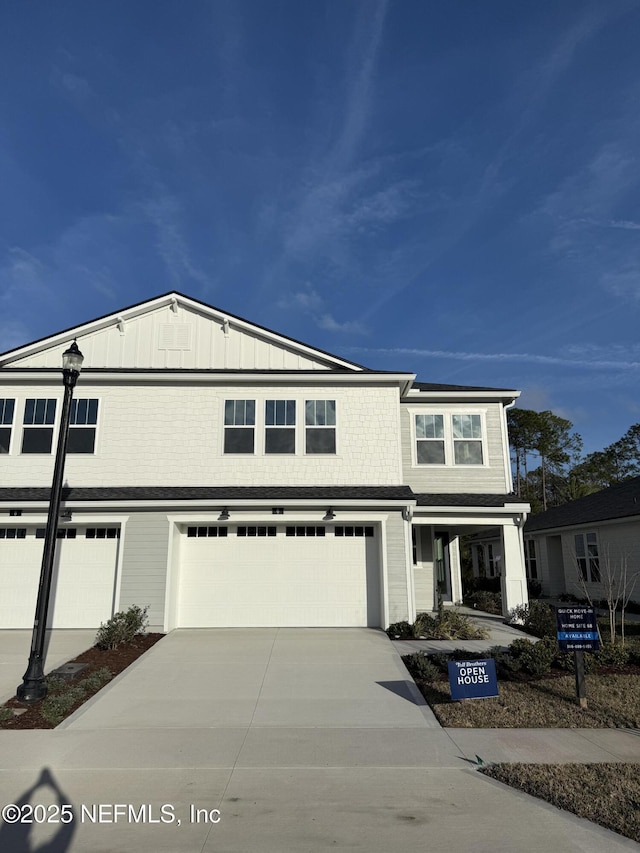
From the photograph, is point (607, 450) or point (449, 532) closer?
point (449, 532)

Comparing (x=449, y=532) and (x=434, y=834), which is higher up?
(x=449, y=532)

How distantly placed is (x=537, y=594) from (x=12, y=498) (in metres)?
21.4

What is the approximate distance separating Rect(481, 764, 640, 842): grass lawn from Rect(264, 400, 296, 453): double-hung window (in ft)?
30.1

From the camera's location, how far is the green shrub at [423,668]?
8802 mm

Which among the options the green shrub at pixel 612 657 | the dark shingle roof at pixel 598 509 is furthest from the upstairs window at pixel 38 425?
the dark shingle roof at pixel 598 509

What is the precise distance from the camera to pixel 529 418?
148 ft

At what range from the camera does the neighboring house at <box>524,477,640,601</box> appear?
1830 centimetres

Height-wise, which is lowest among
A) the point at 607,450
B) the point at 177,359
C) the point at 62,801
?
the point at 62,801

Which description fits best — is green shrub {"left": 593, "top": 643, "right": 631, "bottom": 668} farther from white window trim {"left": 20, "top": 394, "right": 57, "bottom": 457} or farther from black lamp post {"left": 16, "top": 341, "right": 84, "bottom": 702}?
white window trim {"left": 20, "top": 394, "right": 57, "bottom": 457}

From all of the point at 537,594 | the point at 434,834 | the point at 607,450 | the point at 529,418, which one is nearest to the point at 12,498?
the point at 434,834

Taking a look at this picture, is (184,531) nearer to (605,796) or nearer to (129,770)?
(129,770)

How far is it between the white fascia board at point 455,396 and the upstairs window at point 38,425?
929 centimetres

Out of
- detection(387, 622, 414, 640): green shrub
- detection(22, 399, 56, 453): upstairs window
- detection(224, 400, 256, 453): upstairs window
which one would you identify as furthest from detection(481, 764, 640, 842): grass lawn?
detection(22, 399, 56, 453): upstairs window

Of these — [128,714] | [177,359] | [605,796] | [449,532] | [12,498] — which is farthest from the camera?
[449,532]
